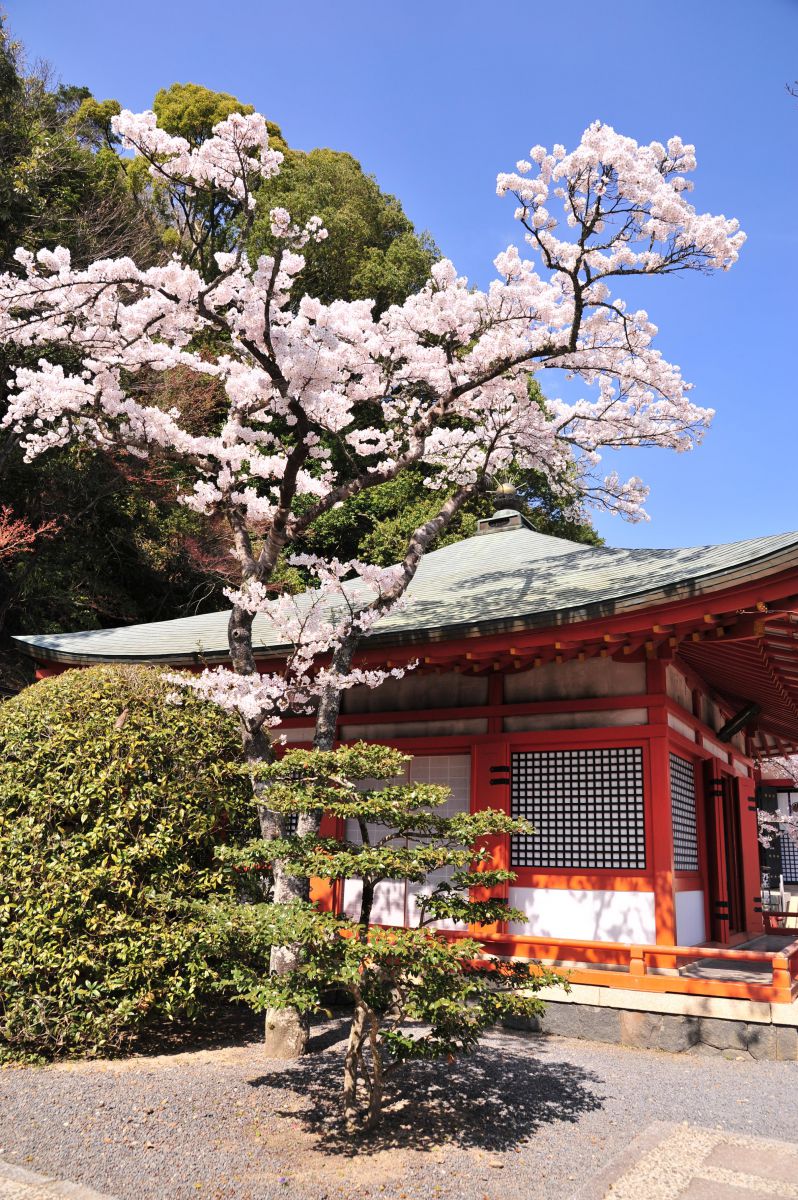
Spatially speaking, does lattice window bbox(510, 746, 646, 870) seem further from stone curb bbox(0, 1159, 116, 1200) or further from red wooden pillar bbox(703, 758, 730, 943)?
stone curb bbox(0, 1159, 116, 1200)

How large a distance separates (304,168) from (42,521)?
14.8 meters

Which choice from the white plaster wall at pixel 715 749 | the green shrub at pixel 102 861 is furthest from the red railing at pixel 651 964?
the green shrub at pixel 102 861

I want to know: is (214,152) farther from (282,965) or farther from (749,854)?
(749,854)

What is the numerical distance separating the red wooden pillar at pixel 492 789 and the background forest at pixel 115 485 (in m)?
7.80

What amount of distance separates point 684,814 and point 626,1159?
14.9ft

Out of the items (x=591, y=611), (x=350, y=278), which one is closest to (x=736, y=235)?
(x=591, y=611)

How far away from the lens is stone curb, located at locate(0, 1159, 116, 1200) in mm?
3811

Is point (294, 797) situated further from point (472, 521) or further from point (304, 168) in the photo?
point (304, 168)

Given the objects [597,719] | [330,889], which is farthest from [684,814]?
[330,889]

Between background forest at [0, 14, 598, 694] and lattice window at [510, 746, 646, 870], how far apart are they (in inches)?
325

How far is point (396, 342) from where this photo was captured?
27.3ft

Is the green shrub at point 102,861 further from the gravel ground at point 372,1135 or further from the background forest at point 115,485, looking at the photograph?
the background forest at point 115,485

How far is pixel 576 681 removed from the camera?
7719 millimetres

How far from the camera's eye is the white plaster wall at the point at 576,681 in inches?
295
